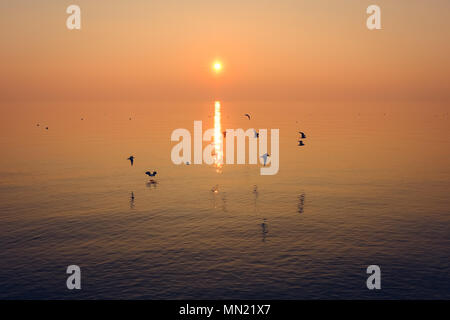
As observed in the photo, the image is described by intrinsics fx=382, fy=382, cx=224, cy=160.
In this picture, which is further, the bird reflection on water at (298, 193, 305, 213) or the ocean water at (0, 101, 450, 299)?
the bird reflection on water at (298, 193, 305, 213)

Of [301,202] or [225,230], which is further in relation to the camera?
[301,202]

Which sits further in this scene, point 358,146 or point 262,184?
point 358,146

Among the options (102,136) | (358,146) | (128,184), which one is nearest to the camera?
(128,184)

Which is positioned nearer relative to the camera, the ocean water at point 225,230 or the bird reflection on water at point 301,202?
the ocean water at point 225,230

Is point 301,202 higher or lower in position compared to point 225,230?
higher

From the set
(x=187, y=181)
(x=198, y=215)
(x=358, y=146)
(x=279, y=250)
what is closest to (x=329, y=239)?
(x=279, y=250)

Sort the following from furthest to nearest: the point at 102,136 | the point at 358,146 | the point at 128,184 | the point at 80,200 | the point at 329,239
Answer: the point at 102,136
the point at 358,146
the point at 128,184
the point at 80,200
the point at 329,239
